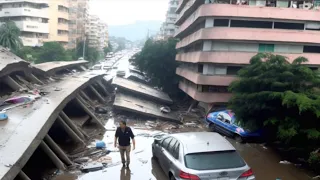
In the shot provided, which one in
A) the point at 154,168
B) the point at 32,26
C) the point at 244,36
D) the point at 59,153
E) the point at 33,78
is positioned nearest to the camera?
the point at 154,168

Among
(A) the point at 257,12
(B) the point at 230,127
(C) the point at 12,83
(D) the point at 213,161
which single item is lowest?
(B) the point at 230,127

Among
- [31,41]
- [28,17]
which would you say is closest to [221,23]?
[31,41]

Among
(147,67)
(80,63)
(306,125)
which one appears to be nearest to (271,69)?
(306,125)

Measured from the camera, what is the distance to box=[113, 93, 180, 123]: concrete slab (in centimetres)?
2096

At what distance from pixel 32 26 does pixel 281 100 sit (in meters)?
54.1

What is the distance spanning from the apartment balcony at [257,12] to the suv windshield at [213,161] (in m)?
16.6

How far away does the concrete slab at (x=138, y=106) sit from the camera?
20961 mm

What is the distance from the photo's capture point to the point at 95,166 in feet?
32.8

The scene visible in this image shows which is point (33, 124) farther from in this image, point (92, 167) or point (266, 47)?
point (266, 47)

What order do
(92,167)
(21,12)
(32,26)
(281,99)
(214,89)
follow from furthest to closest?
(32,26), (21,12), (214,89), (281,99), (92,167)

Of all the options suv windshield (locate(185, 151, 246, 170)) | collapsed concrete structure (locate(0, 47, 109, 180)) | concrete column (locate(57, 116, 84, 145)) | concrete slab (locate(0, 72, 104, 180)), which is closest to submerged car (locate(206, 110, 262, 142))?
collapsed concrete structure (locate(0, 47, 109, 180))

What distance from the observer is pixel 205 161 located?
6.91m

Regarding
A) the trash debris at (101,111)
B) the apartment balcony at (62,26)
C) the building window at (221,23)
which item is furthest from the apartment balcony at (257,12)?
the apartment balcony at (62,26)

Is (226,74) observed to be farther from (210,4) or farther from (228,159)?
(228,159)
